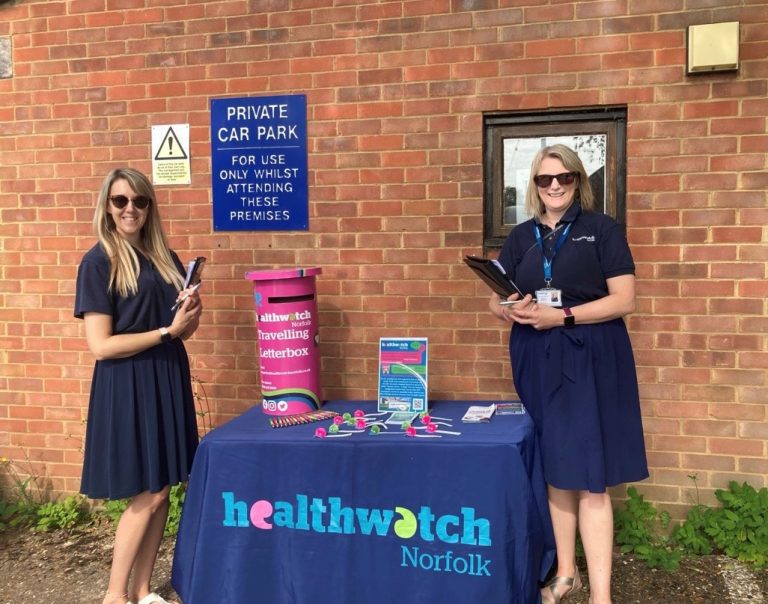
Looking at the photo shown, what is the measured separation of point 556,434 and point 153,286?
1771mm

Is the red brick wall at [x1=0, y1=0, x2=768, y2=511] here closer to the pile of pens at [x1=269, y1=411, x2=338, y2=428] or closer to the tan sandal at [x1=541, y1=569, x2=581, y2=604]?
the pile of pens at [x1=269, y1=411, x2=338, y2=428]

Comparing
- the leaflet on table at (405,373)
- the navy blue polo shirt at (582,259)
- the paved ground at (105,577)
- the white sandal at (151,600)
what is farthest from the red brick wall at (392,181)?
the white sandal at (151,600)

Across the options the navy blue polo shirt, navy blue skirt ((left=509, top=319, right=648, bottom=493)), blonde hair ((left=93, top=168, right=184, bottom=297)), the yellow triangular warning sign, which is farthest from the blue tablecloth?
the yellow triangular warning sign

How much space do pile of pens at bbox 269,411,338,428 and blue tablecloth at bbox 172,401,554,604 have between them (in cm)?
9

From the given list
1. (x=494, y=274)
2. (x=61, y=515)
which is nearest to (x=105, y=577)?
(x=61, y=515)

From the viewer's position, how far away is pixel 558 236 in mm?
2670

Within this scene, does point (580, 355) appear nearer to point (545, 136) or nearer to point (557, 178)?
point (557, 178)

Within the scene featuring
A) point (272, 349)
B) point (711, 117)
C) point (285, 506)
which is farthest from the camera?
point (711, 117)

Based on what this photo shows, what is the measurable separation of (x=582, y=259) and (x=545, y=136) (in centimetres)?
121

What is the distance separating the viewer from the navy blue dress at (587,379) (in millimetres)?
2547

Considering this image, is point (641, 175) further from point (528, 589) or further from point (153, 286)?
point (153, 286)

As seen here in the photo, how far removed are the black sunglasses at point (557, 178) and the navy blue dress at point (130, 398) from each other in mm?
1625

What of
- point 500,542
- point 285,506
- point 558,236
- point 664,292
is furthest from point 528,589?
point 664,292

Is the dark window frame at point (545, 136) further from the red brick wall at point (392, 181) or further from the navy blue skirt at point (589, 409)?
the navy blue skirt at point (589, 409)
